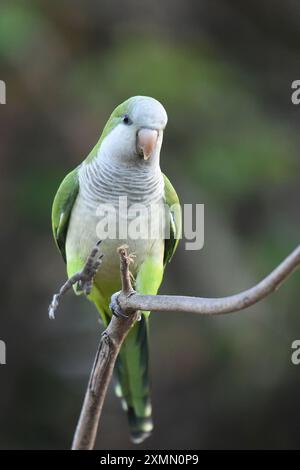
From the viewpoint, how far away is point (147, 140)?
1.72m

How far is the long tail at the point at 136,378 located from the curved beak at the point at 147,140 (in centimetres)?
77

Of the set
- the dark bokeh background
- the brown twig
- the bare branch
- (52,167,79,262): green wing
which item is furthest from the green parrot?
the dark bokeh background

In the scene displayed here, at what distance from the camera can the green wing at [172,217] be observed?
210cm

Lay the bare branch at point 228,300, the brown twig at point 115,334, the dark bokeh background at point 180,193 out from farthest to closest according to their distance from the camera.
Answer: the dark bokeh background at point 180,193 → the brown twig at point 115,334 → the bare branch at point 228,300

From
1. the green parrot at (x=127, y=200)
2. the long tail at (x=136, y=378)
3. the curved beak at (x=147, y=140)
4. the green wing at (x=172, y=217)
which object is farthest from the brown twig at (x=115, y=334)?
the long tail at (x=136, y=378)

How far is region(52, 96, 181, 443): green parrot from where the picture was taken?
70.6 inches

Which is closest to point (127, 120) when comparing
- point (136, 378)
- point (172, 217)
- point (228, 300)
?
point (172, 217)

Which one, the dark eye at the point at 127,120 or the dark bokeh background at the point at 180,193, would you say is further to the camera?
the dark bokeh background at the point at 180,193

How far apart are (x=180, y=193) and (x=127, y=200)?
192 centimetres

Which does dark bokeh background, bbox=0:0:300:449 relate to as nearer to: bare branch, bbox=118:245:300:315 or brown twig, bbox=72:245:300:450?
brown twig, bbox=72:245:300:450

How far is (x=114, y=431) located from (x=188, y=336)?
2.22ft

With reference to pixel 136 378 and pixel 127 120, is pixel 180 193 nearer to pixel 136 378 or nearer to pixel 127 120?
pixel 136 378

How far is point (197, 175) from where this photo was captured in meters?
3.99

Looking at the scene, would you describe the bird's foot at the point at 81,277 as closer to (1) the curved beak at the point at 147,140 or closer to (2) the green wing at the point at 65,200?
(1) the curved beak at the point at 147,140
